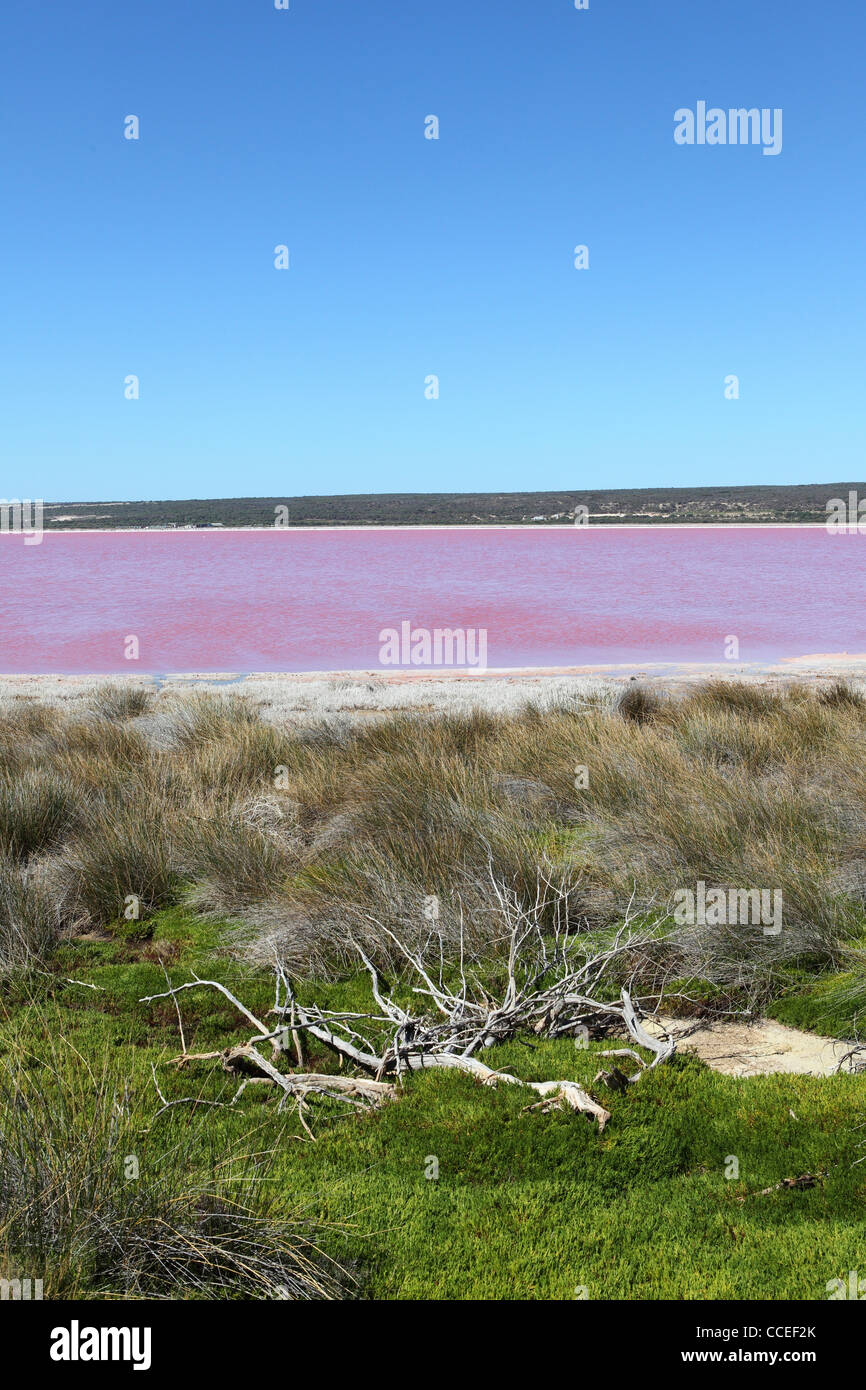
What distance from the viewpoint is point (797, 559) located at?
49.8 m

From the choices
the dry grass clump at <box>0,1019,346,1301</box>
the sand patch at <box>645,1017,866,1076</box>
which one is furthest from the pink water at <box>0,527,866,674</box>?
the dry grass clump at <box>0,1019,346,1301</box>

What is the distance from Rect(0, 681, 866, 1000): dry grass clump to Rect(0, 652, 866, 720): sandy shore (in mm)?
2842

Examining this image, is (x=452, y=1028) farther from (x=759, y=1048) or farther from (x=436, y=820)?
(x=436, y=820)

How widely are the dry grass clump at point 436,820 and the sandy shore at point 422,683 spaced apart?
9.32ft

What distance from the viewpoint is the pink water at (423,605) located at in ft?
71.6

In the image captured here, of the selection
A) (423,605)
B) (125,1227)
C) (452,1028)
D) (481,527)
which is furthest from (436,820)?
(481,527)

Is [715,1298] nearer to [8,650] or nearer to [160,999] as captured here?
[160,999]

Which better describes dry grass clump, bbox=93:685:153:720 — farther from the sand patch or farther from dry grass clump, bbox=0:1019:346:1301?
dry grass clump, bbox=0:1019:346:1301

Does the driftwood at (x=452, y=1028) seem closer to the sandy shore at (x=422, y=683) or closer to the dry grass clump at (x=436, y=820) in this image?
the dry grass clump at (x=436, y=820)

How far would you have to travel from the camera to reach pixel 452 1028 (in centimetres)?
454

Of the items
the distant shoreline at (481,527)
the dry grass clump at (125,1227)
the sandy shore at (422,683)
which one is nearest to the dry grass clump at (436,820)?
the dry grass clump at (125,1227)

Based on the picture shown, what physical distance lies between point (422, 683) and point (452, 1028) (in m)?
11.9

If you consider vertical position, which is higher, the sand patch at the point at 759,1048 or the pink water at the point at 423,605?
the pink water at the point at 423,605
